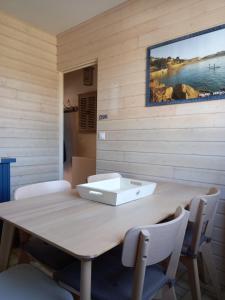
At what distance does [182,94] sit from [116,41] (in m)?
1.02

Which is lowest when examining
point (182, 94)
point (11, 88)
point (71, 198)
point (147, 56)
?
point (71, 198)

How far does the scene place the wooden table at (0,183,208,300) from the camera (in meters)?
0.76

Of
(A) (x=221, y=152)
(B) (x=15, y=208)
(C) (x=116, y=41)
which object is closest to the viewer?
(B) (x=15, y=208)

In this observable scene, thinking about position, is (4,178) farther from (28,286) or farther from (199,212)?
(199,212)

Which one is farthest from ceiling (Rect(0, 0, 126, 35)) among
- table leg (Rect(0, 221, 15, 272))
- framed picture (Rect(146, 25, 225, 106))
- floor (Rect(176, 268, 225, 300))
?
floor (Rect(176, 268, 225, 300))

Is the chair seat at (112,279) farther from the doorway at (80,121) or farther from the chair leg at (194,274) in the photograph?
the doorway at (80,121)

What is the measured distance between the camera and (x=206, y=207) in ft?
3.97

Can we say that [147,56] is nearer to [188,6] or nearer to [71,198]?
[188,6]

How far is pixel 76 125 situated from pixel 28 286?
357cm

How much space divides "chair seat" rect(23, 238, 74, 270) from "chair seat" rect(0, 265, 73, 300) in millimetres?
149

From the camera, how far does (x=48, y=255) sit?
1.23m

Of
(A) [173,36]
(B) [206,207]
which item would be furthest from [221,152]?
(A) [173,36]

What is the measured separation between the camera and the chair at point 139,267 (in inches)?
31.0

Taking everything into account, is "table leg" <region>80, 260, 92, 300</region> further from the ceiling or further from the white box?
the ceiling
